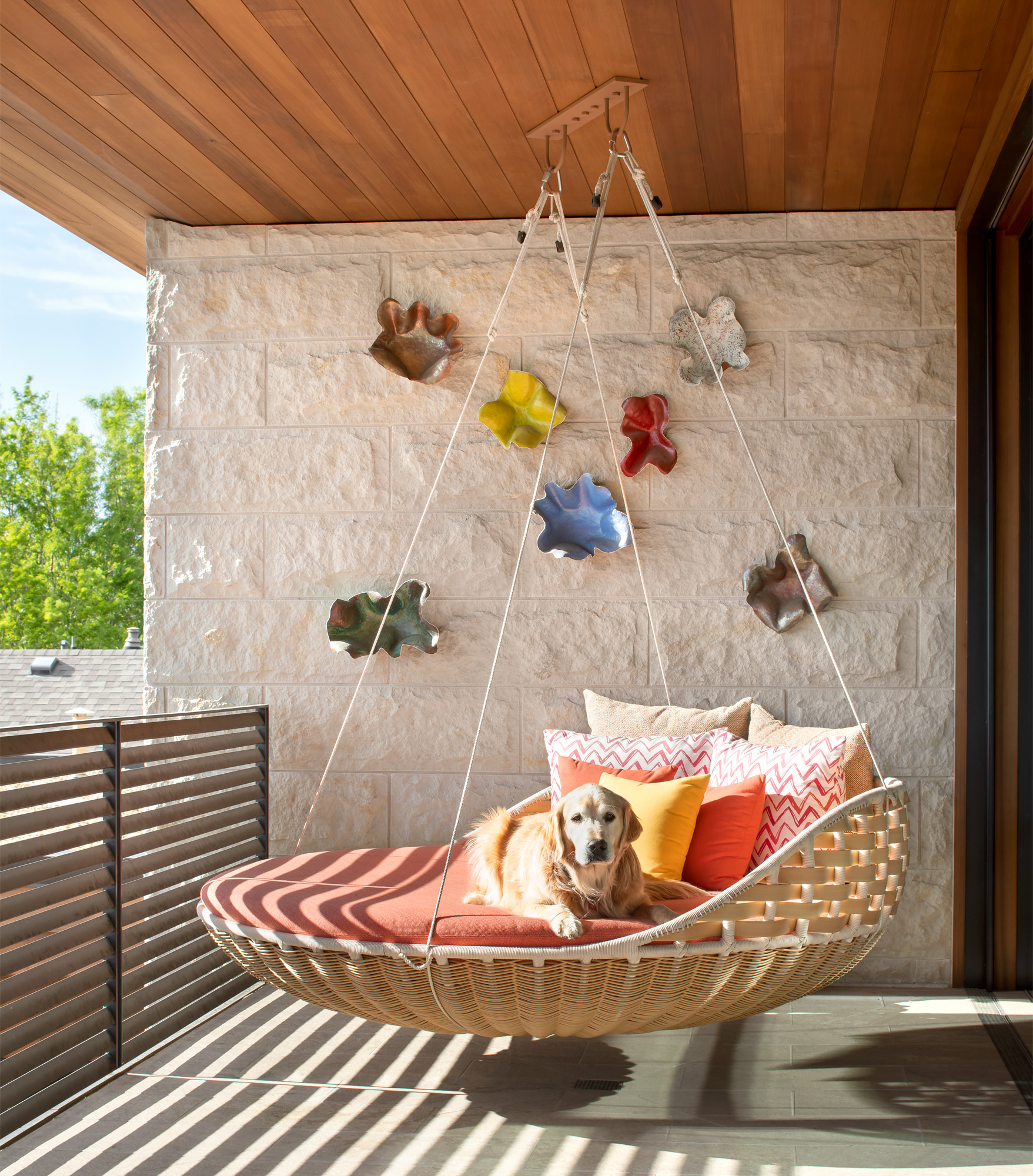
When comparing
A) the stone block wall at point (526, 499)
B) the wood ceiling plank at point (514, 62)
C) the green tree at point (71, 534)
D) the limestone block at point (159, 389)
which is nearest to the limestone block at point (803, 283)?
the stone block wall at point (526, 499)

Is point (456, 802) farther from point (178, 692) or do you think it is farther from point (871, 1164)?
point (871, 1164)

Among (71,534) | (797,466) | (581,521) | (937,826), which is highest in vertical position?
(71,534)

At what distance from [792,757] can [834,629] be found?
62cm

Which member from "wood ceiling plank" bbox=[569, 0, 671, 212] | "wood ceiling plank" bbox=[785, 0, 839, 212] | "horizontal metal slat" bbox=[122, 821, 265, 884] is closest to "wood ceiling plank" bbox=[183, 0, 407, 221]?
"wood ceiling plank" bbox=[569, 0, 671, 212]

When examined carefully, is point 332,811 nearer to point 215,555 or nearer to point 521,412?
point 215,555

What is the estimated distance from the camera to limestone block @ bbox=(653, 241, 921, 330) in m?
3.12

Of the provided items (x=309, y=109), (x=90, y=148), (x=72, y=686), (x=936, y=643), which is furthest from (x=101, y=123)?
(x=72, y=686)

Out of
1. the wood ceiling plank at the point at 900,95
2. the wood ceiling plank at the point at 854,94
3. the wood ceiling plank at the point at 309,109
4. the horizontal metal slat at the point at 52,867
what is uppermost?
the wood ceiling plank at the point at 309,109

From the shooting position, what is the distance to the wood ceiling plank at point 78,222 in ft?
10.4

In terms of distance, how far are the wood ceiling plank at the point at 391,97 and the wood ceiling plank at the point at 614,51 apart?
47cm

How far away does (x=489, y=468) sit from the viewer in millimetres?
3264

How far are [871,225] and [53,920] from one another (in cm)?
290

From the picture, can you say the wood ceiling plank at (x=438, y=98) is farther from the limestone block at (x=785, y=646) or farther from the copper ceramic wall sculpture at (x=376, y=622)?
the limestone block at (x=785, y=646)

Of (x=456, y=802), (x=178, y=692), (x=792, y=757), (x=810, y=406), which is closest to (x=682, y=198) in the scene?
(x=810, y=406)
